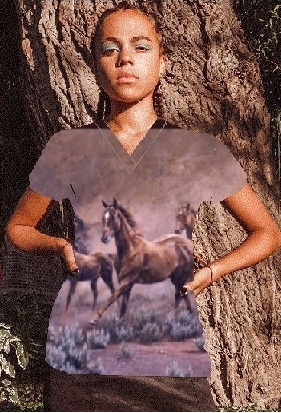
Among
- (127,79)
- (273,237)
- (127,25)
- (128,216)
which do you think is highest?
(127,25)

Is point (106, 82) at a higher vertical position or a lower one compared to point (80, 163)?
higher

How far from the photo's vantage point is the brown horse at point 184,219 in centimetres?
229

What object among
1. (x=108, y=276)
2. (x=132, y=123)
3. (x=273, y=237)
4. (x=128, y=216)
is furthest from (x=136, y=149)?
(x=273, y=237)

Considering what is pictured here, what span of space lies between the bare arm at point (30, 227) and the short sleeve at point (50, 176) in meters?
0.04

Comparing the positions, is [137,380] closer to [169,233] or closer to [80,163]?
[169,233]

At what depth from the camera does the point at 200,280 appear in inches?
90.4

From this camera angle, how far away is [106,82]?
2.33 m

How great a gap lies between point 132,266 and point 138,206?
20cm

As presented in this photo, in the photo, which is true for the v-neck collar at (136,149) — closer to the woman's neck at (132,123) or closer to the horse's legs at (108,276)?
the woman's neck at (132,123)

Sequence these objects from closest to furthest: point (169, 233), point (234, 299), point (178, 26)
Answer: point (169, 233) < point (178, 26) < point (234, 299)

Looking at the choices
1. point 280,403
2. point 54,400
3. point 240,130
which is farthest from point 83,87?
point 280,403

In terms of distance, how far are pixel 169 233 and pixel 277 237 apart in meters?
0.39

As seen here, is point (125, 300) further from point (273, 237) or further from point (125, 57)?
point (125, 57)

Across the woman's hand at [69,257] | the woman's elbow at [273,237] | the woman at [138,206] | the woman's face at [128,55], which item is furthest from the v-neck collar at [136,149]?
the woman's elbow at [273,237]
